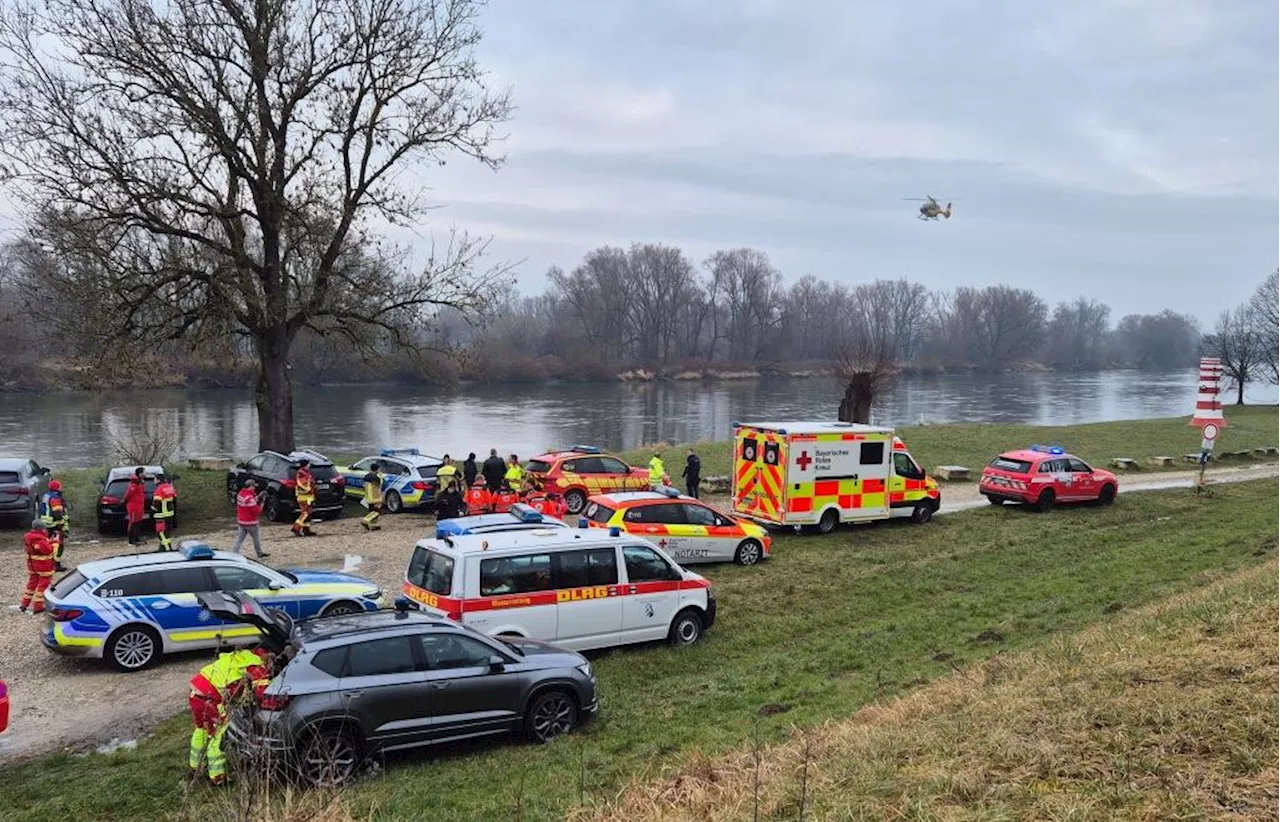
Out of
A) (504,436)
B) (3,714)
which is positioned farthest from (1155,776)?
(504,436)

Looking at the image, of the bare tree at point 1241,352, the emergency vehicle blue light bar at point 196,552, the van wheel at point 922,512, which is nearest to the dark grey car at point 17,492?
the emergency vehicle blue light bar at point 196,552

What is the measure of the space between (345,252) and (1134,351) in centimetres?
17873

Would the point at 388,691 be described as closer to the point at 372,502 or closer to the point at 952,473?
the point at 372,502

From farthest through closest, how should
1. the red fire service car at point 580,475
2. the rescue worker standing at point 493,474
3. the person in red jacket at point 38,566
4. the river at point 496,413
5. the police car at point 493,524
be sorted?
the river at point 496,413, the red fire service car at point 580,475, the rescue worker standing at point 493,474, the person in red jacket at point 38,566, the police car at point 493,524

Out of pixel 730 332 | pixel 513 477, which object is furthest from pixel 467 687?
pixel 730 332

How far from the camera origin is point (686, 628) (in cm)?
1193

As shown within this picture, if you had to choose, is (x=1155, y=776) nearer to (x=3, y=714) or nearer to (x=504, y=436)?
(x=3, y=714)

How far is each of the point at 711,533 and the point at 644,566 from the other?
15.1 feet

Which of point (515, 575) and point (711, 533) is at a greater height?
point (515, 575)

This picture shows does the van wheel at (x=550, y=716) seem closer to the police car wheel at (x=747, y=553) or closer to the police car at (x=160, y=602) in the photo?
the police car at (x=160, y=602)

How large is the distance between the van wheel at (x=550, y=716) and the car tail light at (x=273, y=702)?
7.34 ft

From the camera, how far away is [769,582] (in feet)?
49.0

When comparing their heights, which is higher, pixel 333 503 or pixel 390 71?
pixel 390 71

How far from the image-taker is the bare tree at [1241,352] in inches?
2692
